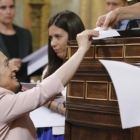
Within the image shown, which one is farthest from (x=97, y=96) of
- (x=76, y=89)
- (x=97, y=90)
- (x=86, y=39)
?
(x=86, y=39)

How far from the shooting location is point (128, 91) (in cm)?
148

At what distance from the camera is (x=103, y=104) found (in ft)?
5.62

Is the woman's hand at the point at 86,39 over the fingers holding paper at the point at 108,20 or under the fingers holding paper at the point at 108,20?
under

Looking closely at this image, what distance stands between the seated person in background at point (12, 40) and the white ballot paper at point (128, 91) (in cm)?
230

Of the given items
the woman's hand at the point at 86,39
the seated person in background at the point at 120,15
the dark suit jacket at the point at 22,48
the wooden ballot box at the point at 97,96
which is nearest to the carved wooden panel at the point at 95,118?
the wooden ballot box at the point at 97,96

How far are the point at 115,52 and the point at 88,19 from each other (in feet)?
10.5

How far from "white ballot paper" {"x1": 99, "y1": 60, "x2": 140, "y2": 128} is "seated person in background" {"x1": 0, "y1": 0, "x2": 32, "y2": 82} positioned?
2298mm

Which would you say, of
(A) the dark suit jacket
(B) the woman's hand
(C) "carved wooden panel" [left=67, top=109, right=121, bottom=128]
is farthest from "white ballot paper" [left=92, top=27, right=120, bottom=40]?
(A) the dark suit jacket

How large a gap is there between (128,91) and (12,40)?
2590mm

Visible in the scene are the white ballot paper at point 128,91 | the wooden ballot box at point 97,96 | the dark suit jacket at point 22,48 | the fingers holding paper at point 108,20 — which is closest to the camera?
the white ballot paper at point 128,91

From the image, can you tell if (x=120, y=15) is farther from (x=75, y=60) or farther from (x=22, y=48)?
(x=22, y=48)

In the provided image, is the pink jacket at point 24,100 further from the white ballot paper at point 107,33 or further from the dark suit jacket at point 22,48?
the dark suit jacket at point 22,48

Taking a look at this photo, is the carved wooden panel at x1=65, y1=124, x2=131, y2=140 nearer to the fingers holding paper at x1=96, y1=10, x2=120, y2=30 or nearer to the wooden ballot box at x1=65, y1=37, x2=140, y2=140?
the wooden ballot box at x1=65, y1=37, x2=140, y2=140

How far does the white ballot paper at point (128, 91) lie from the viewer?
4.77ft
